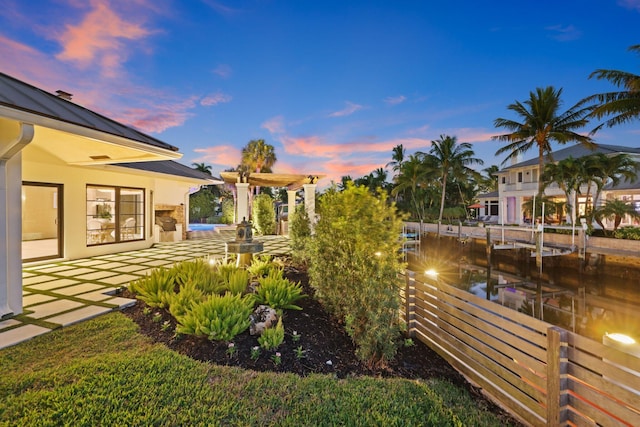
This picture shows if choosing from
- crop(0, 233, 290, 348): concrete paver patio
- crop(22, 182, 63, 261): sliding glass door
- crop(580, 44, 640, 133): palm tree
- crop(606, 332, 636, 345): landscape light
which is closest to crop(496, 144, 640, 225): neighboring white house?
crop(580, 44, 640, 133): palm tree

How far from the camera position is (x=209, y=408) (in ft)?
7.16

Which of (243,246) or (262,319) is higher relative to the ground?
(243,246)

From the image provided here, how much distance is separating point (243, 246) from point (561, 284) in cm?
1083

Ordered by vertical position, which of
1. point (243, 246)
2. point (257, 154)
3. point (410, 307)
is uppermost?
point (257, 154)

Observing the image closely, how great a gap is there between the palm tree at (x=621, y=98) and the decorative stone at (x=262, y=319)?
54.0ft

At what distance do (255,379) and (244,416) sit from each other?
1.62 ft

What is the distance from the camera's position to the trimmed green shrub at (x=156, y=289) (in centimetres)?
415

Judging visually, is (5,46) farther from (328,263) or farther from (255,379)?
(255,379)

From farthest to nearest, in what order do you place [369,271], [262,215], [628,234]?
1. [262,215]
2. [628,234]
3. [369,271]

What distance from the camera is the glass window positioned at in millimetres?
8812

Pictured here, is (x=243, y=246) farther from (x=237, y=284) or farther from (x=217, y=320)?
(x=217, y=320)

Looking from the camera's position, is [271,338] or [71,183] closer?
[271,338]

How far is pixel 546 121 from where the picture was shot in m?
17.3

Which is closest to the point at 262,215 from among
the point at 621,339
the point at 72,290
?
the point at 72,290
